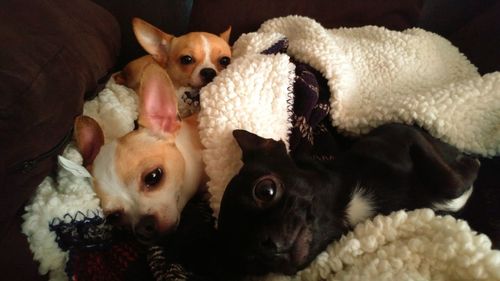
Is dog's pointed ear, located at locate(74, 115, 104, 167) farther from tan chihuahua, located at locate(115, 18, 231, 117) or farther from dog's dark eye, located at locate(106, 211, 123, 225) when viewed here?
tan chihuahua, located at locate(115, 18, 231, 117)

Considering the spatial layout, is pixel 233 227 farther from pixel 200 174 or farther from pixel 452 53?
pixel 452 53

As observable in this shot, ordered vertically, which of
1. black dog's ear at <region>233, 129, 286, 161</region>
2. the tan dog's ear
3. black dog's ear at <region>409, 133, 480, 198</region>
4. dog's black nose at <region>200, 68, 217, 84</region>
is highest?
black dog's ear at <region>409, 133, 480, 198</region>

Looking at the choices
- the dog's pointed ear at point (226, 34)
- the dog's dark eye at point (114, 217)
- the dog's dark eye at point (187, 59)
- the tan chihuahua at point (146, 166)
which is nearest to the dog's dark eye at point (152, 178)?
the tan chihuahua at point (146, 166)

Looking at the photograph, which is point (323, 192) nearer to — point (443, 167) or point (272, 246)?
point (272, 246)

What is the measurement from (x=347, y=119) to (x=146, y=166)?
56cm

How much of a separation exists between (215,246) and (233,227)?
126 millimetres

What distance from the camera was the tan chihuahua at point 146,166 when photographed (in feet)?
3.23

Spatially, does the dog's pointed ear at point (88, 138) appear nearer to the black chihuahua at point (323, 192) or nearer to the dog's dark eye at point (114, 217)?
the dog's dark eye at point (114, 217)

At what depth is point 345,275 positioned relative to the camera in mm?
706

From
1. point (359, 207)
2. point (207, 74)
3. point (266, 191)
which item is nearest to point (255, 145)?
point (266, 191)

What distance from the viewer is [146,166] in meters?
1.01

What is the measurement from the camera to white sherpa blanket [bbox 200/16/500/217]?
0.96 metres

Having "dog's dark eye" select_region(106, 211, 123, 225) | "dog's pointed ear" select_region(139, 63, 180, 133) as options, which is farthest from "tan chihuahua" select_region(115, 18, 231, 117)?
"dog's dark eye" select_region(106, 211, 123, 225)

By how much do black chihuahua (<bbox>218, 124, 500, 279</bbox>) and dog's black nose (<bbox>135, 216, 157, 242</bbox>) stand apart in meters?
0.24
